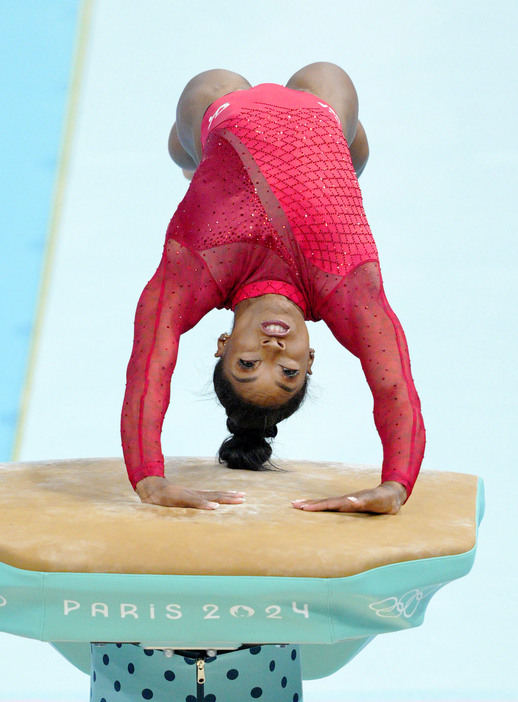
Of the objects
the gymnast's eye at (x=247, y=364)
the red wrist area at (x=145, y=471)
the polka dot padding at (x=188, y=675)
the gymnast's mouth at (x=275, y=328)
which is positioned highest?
the gymnast's mouth at (x=275, y=328)

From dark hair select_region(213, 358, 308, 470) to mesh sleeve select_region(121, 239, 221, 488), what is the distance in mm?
140

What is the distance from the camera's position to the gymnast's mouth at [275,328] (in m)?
1.81

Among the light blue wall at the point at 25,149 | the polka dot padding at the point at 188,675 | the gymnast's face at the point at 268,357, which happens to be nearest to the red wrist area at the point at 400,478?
the gymnast's face at the point at 268,357

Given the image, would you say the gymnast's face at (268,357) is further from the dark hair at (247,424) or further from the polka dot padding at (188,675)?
the polka dot padding at (188,675)

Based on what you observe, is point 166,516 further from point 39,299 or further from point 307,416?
point 39,299

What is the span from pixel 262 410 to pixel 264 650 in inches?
17.9

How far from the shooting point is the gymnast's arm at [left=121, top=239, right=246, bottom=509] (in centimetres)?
167

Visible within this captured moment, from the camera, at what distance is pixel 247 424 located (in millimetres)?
1971

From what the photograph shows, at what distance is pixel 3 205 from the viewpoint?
12.6 ft

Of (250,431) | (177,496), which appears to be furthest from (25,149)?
(177,496)

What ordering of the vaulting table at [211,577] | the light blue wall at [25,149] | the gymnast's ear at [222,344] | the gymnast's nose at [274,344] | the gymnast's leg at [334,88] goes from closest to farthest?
the vaulting table at [211,577]
the gymnast's nose at [274,344]
the gymnast's ear at [222,344]
the gymnast's leg at [334,88]
the light blue wall at [25,149]

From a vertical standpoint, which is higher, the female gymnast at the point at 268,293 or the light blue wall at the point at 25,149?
the light blue wall at the point at 25,149

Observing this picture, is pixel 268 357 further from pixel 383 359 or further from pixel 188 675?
pixel 188 675

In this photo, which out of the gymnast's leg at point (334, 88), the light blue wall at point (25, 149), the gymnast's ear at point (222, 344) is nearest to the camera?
the gymnast's ear at point (222, 344)
